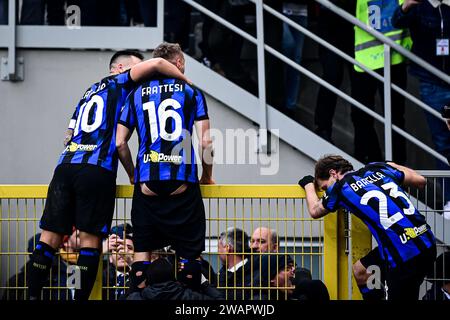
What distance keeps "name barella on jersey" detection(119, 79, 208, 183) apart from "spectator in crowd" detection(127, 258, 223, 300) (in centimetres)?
65

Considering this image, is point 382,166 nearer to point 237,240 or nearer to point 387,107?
point 237,240

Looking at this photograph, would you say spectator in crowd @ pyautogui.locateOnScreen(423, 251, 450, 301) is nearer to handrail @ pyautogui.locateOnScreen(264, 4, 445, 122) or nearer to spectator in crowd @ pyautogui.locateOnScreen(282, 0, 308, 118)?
handrail @ pyautogui.locateOnScreen(264, 4, 445, 122)

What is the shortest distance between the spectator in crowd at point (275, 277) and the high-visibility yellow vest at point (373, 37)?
108 inches

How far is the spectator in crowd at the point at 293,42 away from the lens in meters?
11.2

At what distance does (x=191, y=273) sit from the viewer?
8.27m

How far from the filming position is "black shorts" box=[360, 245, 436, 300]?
8.32 meters

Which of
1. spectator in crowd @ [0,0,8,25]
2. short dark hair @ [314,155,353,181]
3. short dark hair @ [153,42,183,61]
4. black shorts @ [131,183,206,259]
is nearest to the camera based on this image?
black shorts @ [131,183,206,259]

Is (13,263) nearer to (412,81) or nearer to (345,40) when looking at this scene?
(345,40)

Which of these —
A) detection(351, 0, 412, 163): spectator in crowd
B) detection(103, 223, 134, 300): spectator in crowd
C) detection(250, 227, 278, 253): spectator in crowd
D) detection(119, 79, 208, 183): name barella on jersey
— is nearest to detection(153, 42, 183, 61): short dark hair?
detection(119, 79, 208, 183): name barella on jersey

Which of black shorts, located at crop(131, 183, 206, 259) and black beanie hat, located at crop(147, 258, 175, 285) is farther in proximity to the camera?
black shorts, located at crop(131, 183, 206, 259)

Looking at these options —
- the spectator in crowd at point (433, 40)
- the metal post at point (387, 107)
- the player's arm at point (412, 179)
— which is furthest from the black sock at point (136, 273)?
the spectator in crowd at point (433, 40)

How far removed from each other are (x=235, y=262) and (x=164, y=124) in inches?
42.0

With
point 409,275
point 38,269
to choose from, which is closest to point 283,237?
point 409,275

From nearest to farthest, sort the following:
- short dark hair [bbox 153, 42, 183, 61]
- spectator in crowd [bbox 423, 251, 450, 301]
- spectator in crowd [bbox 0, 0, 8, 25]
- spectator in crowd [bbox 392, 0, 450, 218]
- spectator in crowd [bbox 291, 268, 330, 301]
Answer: spectator in crowd [bbox 291, 268, 330, 301], short dark hair [bbox 153, 42, 183, 61], spectator in crowd [bbox 423, 251, 450, 301], spectator in crowd [bbox 392, 0, 450, 218], spectator in crowd [bbox 0, 0, 8, 25]
